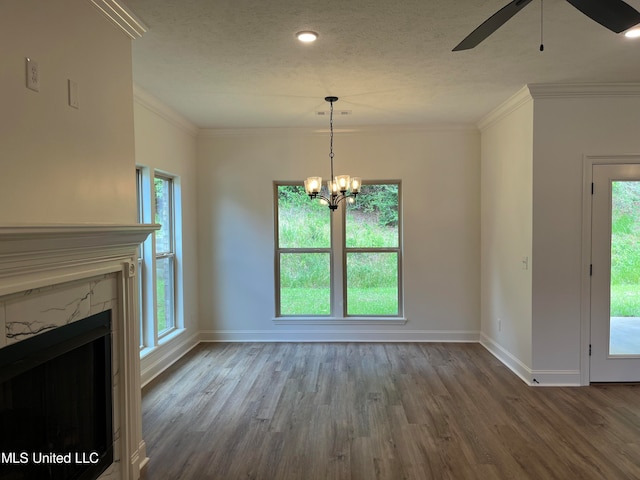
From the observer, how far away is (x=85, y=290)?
1993 mm

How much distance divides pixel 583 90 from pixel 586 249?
1.43 m

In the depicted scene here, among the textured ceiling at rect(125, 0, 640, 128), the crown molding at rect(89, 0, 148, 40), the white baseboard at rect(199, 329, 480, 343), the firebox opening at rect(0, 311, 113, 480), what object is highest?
the textured ceiling at rect(125, 0, 640, 128)

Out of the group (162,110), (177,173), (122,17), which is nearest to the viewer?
(122,17)

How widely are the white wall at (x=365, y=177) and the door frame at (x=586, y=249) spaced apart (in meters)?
1.51

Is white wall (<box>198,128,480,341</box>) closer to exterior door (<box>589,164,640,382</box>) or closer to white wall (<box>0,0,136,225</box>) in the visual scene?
exterior door (<box>589,164,640,382</box>)

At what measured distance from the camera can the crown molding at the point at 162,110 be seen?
3.59 metres

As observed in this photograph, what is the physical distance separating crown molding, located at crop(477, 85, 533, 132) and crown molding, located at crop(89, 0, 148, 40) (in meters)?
3.20

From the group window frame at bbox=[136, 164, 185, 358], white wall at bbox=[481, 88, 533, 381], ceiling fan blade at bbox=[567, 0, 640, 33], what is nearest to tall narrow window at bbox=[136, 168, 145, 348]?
window frame at bbox=[136, 164, 185, 358]

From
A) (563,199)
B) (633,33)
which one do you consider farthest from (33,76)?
(563,199)

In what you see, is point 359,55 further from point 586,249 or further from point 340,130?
point 586,249

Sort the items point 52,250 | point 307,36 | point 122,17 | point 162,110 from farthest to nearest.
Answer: point 162,110 → point 307,36 → point 122,17 → point 52,250

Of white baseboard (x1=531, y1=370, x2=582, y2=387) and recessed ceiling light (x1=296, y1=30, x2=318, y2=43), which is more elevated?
recessed ceiling light (x1=296, y1=30, x2=318, y2=43)

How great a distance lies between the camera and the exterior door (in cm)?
360

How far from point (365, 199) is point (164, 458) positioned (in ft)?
12.1
